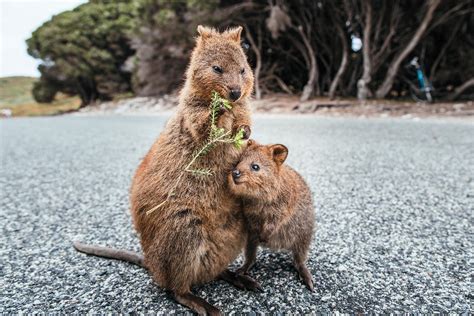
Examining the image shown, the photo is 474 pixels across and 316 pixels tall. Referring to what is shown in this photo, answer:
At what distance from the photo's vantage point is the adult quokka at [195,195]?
2318mm

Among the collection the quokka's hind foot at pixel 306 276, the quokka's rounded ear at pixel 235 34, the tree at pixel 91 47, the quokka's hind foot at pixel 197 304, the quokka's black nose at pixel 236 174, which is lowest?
the quokka's hind foot at pixel 306 276

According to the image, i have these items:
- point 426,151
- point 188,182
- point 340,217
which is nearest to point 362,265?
point 340,217

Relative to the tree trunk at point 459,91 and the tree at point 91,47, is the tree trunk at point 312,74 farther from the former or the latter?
the tree at point 91,47

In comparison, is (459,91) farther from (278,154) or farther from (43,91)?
(43,91)

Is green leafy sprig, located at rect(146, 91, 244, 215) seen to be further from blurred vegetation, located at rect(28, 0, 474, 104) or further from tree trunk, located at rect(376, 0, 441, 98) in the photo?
tree trunk, located at rect(376, 0, 441, 98)

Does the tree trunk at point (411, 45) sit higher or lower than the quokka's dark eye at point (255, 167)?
higher

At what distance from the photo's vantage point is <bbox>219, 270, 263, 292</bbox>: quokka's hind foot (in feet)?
8.48

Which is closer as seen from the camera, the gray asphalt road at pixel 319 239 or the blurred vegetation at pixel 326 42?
the gray asphalt road at pixel 319 239

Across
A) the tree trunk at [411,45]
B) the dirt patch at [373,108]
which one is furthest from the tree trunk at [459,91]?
the tree trunk at [411,45]

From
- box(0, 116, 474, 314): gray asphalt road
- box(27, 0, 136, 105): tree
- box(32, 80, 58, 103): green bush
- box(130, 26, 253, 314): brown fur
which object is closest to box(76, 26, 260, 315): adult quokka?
box(130, 26, 253, 314): brown fur

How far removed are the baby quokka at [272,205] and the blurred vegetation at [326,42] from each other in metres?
14.8

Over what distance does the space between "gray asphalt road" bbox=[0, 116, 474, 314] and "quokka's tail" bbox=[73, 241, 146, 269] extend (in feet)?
0.19

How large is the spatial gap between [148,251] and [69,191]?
3781mm

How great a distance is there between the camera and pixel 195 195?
236cm
